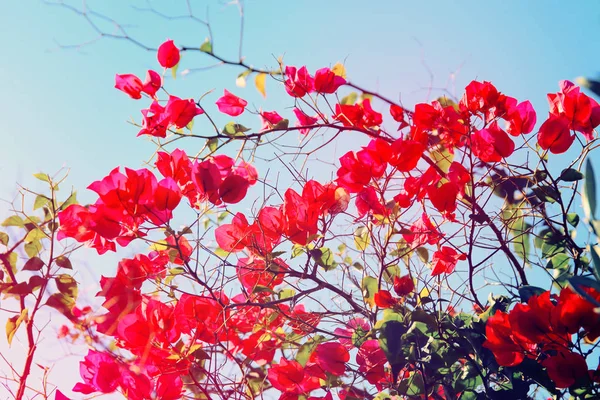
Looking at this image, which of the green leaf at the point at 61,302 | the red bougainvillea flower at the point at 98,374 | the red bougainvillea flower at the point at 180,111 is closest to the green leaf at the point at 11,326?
the green leaf at the point at 61,302

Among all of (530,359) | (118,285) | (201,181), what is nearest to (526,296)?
(530,359)

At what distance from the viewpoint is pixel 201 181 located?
0.76 meters

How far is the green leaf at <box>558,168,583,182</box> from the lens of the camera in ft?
2.63

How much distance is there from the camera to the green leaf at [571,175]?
2.63ft

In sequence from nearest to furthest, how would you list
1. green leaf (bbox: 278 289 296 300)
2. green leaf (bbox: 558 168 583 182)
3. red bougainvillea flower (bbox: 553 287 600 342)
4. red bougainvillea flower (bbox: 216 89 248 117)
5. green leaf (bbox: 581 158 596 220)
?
green leaf (bbox: 581 158 596 220) < red bougainvillea flower (bbox: 553 287 600 342) < green leaf (bbox: 558 168 583 182) < green leaf (bbox: 278 289 296 300) < red bougainvillea flower (bbox: 216 89 248 117)

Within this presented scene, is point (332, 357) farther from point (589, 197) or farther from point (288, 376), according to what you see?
point (589, 197)

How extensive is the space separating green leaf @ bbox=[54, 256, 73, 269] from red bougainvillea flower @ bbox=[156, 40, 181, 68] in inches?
15.9

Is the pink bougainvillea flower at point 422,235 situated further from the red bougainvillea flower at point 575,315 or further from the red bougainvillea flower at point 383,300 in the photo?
the red bougainvillea flower at point 575,315

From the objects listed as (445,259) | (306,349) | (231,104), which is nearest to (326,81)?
(231,104)

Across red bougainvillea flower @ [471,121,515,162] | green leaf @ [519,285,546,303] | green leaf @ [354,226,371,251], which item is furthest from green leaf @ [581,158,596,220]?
green leaf @ [354,226,371,251]

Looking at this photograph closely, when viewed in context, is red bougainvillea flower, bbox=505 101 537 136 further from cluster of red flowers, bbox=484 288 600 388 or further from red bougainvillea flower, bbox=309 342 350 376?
red bougainvillea flower, bbox=309 342 350 376

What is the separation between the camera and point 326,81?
39.1 inches

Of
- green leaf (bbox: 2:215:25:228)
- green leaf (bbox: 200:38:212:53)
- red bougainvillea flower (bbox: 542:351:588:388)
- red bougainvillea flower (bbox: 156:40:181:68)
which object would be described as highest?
red bougainvillea flower (bbox: 156:40:181:68)

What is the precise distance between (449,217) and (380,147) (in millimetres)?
242
